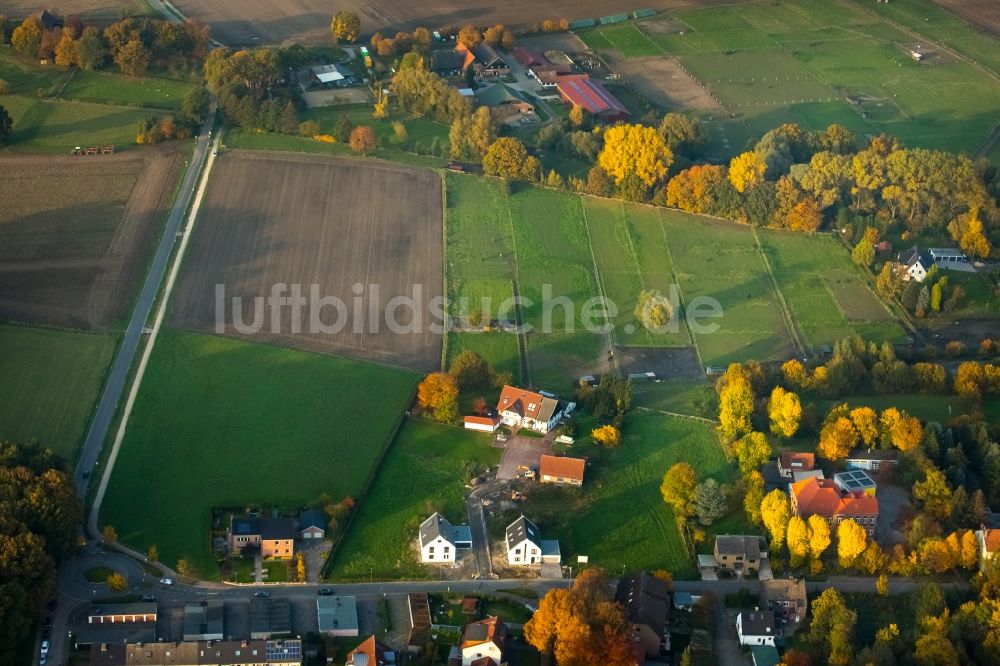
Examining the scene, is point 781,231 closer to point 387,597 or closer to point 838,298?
point 838,298

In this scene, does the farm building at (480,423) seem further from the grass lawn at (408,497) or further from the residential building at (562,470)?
the residential building at (562,470)

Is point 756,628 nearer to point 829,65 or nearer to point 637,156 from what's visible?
point 637,156

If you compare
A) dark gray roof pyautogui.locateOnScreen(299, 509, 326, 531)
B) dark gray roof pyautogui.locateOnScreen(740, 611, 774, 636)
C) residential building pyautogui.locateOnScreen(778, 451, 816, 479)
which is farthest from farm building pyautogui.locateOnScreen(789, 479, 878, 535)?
dark gray roof pyautogui.locateOnScreen(299, 509, 326, 531)

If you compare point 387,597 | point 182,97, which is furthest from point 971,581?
point 182,97

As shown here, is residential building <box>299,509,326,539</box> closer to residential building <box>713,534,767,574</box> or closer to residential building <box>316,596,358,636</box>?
residential building <box>316,596,358,636</box>

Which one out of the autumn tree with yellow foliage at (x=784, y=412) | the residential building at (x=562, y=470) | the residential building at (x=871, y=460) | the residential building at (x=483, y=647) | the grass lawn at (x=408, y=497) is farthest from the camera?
the autumn tree with yellow foliage at (x=784, y=412)

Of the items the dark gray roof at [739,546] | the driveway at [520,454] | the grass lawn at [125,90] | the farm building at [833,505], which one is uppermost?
the farm building at [833,505]

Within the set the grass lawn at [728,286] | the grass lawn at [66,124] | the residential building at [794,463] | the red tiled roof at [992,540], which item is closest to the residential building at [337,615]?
the residential building at [794,463]
